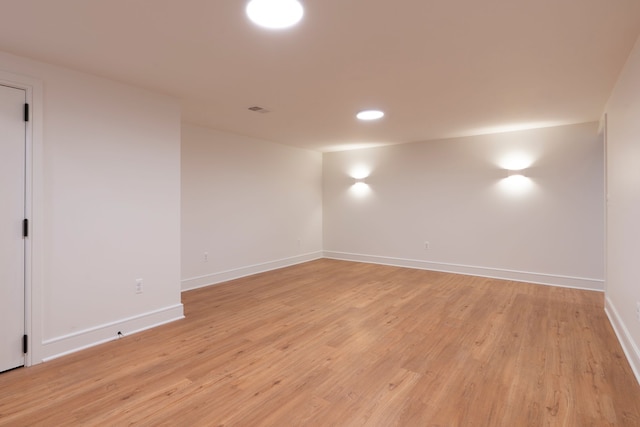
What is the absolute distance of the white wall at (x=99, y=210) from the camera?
8.00 ft

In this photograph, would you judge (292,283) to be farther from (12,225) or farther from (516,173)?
(516,173)

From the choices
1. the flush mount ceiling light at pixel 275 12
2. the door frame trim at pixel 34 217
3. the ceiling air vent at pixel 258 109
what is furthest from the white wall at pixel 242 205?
the flush mount ceiling light at pixel 275 12

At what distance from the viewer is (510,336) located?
2852mm

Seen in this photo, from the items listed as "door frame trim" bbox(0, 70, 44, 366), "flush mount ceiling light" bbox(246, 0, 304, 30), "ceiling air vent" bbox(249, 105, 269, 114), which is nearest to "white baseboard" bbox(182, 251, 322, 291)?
"door frame trim" bbox(0, 70, 44, 366)

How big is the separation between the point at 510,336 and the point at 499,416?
1.28 meters

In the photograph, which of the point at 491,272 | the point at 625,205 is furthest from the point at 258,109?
the point at 491,272

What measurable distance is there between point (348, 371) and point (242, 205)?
3490 mm

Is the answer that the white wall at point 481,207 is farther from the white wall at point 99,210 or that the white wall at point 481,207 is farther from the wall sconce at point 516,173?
the white wall at point 99,210

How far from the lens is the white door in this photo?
7.41 feet

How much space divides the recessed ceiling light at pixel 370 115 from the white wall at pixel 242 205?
214cm

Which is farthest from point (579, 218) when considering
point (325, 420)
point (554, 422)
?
point (325, 420)

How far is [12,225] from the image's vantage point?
2.30 m

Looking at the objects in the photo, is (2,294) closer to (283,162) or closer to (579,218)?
(283,162)

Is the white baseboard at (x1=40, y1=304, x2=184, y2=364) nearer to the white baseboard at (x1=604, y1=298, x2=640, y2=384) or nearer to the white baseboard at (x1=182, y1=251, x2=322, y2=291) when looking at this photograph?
the white baseboard at (x1=182, y1=251, x2=322, y2=291)
